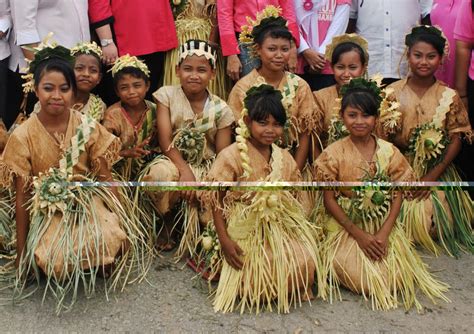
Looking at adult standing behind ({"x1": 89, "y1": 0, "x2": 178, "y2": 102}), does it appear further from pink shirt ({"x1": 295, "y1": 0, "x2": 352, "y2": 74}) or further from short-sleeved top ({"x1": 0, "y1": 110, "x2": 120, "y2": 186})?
short-sleeved top ({"x1": 0, "y1": 110, "x2": 120, "y2": 186})

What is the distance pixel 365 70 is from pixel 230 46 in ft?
2.94

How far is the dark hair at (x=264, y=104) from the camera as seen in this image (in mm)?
3029

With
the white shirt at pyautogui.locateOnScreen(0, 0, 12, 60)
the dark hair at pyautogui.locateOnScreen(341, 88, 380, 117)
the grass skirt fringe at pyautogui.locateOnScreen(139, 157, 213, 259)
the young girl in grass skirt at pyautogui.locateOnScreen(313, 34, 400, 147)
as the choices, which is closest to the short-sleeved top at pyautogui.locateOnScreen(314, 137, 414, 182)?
the dark hair at pyautogui.locateOnScreen(341, 88, 380, 117)

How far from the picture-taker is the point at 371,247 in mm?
3068

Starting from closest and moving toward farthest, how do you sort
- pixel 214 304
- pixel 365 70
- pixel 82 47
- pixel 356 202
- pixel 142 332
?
pixel 142 332, pixel 214 304, pixel 356 202, pixel 82 47, pixel 365 70

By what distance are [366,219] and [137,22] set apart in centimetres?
200

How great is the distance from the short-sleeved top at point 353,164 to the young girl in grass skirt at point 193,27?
1347mm

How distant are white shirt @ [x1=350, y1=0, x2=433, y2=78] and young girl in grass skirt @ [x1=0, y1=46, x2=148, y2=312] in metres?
2.04

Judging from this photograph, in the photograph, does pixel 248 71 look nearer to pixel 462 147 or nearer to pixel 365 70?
pixel 365 70

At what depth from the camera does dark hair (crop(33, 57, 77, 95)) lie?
300cm

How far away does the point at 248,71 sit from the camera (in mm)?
4102

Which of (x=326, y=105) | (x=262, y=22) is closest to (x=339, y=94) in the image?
(x=326, y=105)

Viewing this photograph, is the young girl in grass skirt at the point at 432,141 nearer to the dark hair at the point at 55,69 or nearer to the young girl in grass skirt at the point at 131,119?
the young girl in grass skirt at the point at 131,119

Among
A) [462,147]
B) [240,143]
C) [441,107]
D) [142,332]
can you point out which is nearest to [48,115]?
[240,143]
